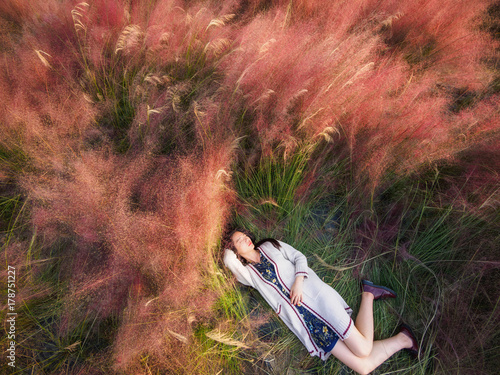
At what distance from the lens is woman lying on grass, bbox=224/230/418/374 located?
66.2 inches

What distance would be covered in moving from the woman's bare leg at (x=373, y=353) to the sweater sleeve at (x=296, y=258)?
546mm

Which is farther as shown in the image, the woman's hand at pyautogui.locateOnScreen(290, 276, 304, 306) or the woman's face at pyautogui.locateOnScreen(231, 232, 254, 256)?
the woman's face at pyautogui.locateOnScreen(231, 232, 254, 256)

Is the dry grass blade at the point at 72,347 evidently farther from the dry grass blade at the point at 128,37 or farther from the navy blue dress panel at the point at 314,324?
the dry grass blade at the point at 128,37

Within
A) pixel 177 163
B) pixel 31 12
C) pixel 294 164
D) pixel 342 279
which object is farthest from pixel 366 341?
pixel 31 12

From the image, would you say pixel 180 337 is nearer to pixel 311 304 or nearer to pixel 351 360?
pixel 311 304

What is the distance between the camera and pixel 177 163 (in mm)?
1989

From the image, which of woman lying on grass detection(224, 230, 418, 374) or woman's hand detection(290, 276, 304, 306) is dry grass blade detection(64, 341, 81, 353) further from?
woman's hand detection(290, 276, 304, 306)

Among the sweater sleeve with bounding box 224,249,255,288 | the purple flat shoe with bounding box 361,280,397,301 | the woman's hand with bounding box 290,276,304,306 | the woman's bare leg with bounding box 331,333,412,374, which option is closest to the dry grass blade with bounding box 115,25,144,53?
the sweater sleeve with bounding box 224,249,255,288

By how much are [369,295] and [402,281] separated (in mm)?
314

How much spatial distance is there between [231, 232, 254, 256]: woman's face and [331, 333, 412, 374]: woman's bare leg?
3.08ft

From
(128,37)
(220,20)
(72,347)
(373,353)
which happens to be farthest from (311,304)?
(128,37)

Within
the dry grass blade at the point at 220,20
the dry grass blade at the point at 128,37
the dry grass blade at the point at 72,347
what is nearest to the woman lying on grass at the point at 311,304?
the dry grass blade at the point at 72,347

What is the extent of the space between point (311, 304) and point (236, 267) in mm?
637

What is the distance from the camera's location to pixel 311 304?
1.79m
